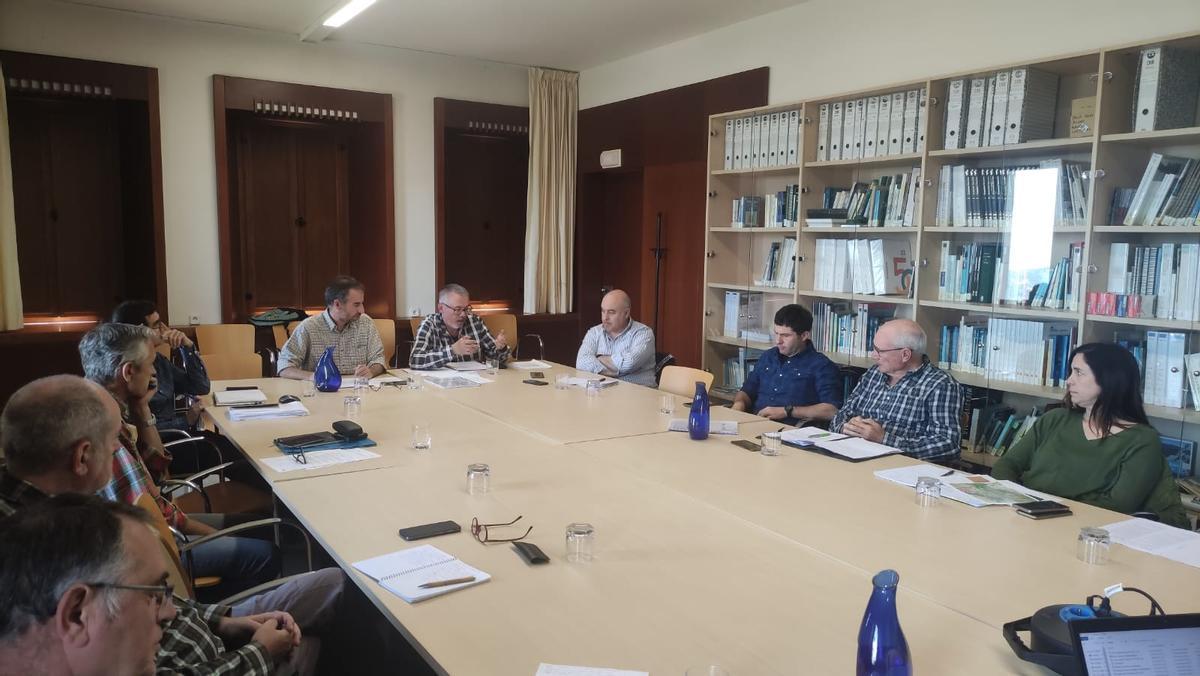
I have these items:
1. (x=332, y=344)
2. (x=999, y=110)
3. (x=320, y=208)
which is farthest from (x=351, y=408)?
(x=320, y=208)

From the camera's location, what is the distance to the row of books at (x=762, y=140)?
529cm

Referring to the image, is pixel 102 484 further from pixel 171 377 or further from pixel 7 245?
pixel 7 245

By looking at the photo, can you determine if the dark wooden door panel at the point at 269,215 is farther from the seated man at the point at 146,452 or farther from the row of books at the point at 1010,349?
the row of books at the point at 1010,349

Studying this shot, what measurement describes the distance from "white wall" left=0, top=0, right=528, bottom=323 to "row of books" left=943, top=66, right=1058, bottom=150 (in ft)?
14.7

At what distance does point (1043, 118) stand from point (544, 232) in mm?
4594

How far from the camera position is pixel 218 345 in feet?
18.6

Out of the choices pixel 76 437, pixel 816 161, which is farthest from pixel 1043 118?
pixel 76 437

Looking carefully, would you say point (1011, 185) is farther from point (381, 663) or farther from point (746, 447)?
point (381, 663)

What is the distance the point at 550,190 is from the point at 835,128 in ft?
10.8

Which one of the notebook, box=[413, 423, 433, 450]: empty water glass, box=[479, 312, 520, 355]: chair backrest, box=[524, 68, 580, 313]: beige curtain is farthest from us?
box=[524, 68, 580, 313]: beige curtain

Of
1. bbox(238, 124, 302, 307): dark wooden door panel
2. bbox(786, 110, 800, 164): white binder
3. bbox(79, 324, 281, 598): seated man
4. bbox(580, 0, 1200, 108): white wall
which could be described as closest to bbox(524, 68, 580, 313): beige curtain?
bbox(580, 0, 1200, 108): white wall

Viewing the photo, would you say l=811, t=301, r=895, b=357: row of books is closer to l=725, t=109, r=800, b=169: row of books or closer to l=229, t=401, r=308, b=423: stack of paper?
l=725, t=109, r=800, b=169: row of books

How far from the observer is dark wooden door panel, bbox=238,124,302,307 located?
267 inches

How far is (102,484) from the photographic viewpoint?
2072mm
